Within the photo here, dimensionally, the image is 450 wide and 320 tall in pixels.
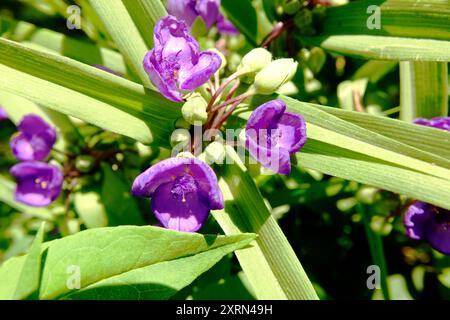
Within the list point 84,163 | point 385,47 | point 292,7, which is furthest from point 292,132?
point 84,163

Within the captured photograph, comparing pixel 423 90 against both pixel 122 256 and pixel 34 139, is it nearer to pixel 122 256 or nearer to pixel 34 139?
pixel 122 256

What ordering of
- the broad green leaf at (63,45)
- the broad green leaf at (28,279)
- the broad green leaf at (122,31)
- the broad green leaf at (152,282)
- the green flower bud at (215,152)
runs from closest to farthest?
the broad green leaf at (28,279)
the broad green leaf at (152,282)
the green flower bud at (215,152)
the broad green leaf at (122,31)
the broad green leaf at (63,45)

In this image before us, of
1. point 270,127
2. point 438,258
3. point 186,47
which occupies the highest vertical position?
point 186,47

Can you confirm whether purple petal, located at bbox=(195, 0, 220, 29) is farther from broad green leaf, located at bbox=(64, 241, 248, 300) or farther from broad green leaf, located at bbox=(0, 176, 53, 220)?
broad green leaf, located at bbox=(0, 176, 53, 220)

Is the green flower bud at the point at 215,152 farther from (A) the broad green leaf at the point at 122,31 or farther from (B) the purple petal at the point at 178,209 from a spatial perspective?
(A) the broad green leaf at the point at 122,31

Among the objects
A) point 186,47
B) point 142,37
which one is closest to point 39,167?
point 142,37

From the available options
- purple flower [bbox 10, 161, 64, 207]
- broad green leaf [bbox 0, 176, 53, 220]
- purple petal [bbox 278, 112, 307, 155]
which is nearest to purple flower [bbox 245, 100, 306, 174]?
purple petal [bbox 278, 112, 307, 155]

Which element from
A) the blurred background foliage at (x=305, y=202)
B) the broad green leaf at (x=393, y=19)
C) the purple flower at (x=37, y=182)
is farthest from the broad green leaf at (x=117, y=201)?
the broad green leaf at (x=393, y=19)

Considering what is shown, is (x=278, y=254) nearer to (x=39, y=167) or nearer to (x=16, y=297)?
(x=16, y=297)
